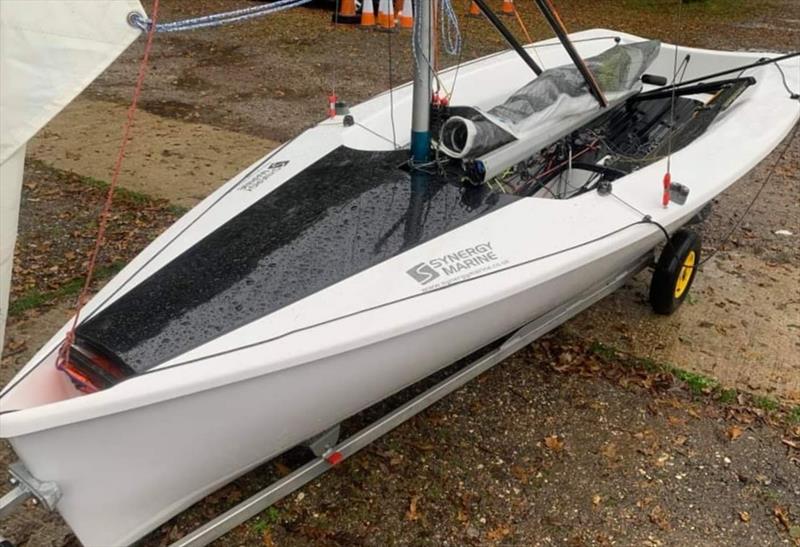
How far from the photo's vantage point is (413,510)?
2701mm

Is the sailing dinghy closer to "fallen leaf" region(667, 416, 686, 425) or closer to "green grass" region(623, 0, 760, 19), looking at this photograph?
"fallen leaf" region(667, 416, 686, 425)

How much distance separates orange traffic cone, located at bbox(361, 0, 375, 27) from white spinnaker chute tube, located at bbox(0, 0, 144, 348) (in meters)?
8.12

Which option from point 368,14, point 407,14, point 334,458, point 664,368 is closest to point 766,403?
point 664,368

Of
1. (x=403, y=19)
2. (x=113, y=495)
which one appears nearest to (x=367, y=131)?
(x=113, y=495)

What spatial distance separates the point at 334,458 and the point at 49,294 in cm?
222

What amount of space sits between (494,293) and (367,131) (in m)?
1.49

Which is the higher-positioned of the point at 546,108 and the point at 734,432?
the point at 546,108

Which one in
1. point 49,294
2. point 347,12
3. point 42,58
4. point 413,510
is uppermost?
point 42,58

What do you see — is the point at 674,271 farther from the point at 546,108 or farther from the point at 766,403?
the point at 546,108

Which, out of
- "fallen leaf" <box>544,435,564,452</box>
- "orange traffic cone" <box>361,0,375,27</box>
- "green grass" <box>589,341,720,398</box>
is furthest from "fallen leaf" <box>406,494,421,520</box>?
"orange traffic cone" <box>361,0,375,27</box>

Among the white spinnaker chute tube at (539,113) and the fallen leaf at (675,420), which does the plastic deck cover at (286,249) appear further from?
the fallen leaf at (675,420)

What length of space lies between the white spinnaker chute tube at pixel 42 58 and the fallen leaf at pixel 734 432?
2.80m

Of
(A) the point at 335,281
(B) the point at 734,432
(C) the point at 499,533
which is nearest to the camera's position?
(A) the point at 335,281

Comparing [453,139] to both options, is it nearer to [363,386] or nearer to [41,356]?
[363,386]
